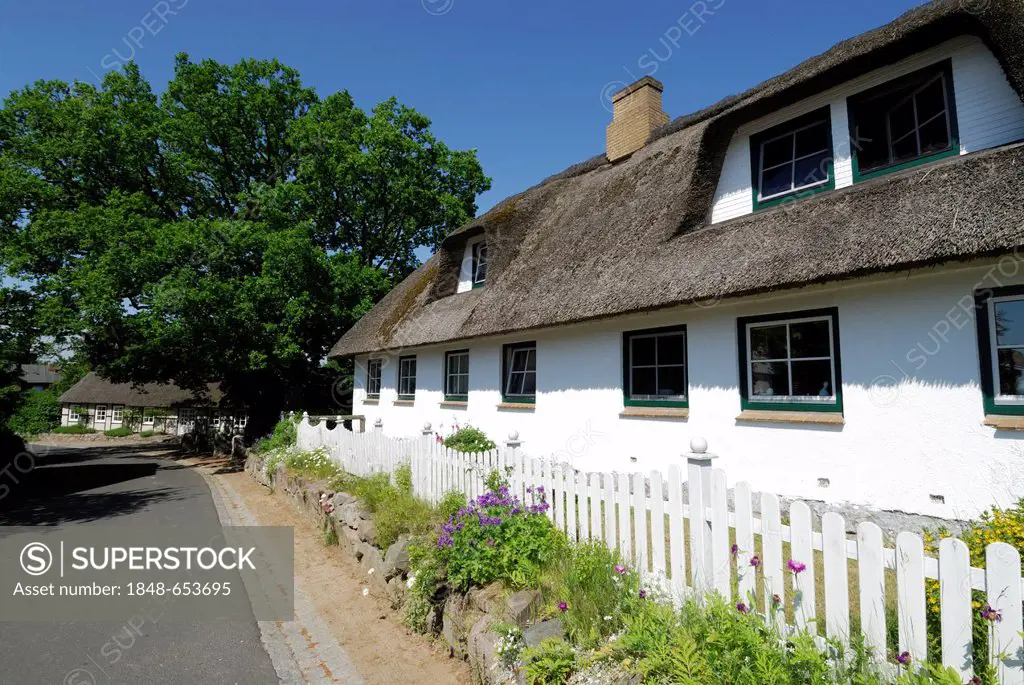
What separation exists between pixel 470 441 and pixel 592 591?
6.96 metres

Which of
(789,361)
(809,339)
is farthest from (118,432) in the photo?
(809,339)

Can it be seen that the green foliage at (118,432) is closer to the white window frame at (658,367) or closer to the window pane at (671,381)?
the white window frame at (658,367)

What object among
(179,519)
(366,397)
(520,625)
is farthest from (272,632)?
(366,397)

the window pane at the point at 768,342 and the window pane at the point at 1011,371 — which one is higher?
the window pane at the point at 768,342

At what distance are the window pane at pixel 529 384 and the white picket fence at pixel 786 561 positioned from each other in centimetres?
522

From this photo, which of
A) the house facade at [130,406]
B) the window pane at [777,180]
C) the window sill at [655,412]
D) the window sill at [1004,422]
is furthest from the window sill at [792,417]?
the house facade at [130,406]

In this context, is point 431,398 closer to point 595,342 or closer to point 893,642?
point 595,342

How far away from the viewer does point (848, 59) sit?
6367mm

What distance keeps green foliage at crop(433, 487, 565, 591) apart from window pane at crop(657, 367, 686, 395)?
3.79 metres

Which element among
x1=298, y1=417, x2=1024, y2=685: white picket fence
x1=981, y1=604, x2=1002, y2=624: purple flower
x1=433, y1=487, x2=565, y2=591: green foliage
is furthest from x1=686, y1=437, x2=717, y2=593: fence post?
x1=981, y1=604, x2=1002, y2=624: purple flower

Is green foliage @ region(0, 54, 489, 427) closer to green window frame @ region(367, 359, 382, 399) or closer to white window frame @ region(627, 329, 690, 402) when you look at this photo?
green window frame @ region(367, 359, 382, 399)

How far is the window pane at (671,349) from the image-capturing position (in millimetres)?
7801

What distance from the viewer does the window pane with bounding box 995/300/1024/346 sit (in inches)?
196

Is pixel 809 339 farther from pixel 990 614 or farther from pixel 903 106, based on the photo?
pixel 990 614
